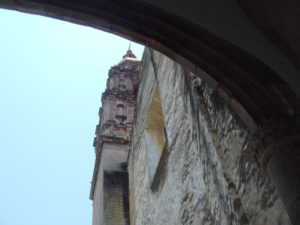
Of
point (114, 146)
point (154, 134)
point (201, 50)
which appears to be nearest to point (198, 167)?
point (201, 50)

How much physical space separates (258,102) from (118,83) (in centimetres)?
1189

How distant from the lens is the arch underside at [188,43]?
2.60 metres

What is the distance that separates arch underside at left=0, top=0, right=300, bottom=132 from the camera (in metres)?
2.60

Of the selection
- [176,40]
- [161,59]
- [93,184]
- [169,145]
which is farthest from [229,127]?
[93,184]

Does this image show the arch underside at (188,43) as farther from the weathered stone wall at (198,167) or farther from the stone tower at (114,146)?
the stone tower at (114,146)

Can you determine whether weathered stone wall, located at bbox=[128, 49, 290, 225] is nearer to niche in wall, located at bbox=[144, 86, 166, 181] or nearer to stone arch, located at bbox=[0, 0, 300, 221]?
niche in wall, located at bbox=[144, 86, 166, 181]

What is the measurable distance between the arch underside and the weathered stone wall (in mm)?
339

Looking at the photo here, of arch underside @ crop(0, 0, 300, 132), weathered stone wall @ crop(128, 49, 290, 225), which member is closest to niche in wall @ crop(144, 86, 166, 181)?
weathered stone wall @ crop(128, 49, 290, 225)

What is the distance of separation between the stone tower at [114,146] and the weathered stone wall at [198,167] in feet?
8.01

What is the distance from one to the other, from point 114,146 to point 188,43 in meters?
8.73

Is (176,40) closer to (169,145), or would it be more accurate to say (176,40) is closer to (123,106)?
(169,145)

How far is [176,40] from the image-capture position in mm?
2865

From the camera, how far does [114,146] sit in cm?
1130

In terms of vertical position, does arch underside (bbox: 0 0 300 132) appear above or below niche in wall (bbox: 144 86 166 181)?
below
